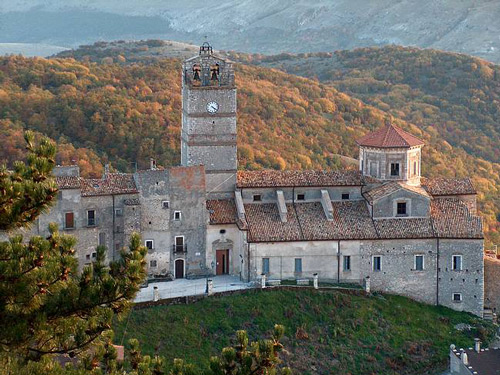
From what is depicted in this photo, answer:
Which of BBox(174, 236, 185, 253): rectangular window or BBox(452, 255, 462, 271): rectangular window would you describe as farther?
BBox(452, 255, 462, 271): rectangular window

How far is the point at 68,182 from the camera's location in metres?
46.5

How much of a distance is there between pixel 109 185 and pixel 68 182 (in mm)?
1919

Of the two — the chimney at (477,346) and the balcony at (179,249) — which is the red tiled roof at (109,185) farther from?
the chimney at (477,346)

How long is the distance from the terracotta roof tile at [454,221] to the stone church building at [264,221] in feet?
0.14

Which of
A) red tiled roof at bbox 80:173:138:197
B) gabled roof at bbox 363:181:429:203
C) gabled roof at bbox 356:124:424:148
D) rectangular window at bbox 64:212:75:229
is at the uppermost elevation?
gabled roof at bbox 356:124:424:148

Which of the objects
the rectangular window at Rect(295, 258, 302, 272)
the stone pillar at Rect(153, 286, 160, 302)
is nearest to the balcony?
the stone pillar at Rect(153, 286, 160, 302)

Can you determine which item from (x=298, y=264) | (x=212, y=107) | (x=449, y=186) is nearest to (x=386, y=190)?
(x=449, y=186)

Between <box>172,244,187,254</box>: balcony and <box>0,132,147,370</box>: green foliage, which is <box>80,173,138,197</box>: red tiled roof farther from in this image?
<box>0,132,147,370</box>: green foliage

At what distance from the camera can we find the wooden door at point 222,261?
4934 centimetres

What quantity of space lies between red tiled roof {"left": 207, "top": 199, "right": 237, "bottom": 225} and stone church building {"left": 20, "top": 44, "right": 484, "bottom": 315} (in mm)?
43

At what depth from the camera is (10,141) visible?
6247 centimetres

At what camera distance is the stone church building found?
48.0 metres

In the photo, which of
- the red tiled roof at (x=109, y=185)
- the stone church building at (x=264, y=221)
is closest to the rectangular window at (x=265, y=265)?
the stone church building at (x=264, y=221)

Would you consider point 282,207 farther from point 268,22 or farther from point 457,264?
point 268,22
